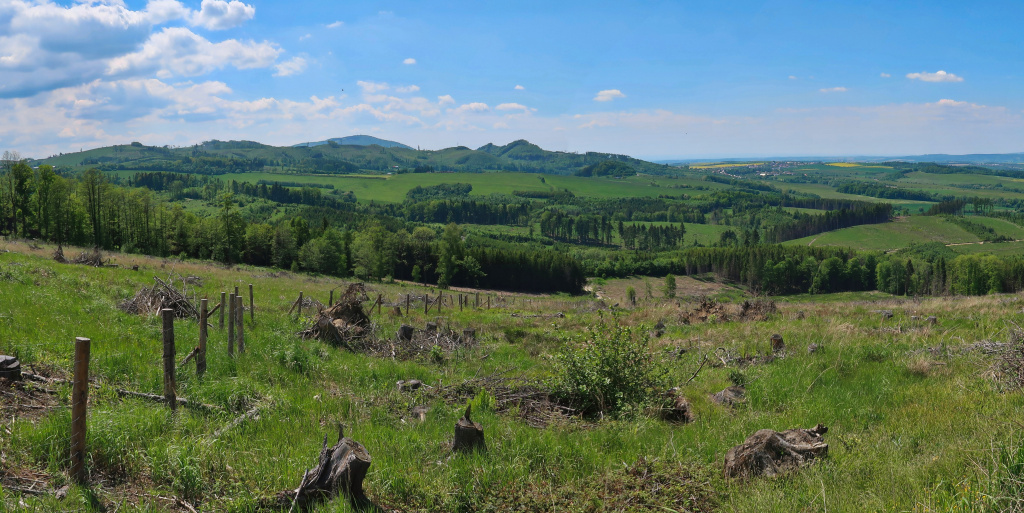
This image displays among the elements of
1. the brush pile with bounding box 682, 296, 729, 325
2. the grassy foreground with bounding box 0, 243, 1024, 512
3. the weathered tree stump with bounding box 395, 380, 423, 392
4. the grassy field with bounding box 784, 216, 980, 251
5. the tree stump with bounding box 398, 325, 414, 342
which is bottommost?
the grassy field with bounding box 784, 216, 980, 251

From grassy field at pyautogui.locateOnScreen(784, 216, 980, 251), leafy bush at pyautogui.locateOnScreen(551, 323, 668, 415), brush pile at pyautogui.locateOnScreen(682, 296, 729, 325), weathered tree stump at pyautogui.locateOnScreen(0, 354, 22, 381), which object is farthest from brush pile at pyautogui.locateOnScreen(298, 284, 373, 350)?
grassy field at pyautogui.locateOnScreen(784, 216, 980, 251)

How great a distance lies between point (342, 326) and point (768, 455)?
11.6 m

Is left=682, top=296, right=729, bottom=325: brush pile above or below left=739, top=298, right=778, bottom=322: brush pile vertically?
below

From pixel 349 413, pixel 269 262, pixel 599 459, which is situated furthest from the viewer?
pixel 269 262

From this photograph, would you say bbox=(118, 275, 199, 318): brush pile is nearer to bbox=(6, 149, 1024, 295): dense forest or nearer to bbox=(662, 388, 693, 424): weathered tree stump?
bbox=(662, 388, 693, 424): weathered tree stump

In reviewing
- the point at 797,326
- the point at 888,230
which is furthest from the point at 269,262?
the point at 888,230

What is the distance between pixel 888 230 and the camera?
190 metres

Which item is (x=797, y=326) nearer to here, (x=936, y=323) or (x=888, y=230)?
(x=936, y=323)

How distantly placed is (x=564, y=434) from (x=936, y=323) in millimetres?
13995

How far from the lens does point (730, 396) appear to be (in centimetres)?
898

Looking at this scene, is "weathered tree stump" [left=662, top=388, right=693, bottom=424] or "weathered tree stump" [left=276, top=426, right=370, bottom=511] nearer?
"weathered tree stump" [left=276, top=426, right=370, bottom=511]

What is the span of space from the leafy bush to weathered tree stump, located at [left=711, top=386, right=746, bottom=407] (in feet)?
3.43

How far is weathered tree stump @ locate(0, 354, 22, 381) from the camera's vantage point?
6969 millimetres

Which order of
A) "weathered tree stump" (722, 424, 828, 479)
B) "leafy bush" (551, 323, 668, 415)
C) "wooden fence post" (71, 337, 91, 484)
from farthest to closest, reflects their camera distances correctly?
"leafy bush" (551, 323, 668, 415) → "weathered tree stump" (722, 424, 828, 479) → "wooden fence post" (71, 337, 91, 484)
